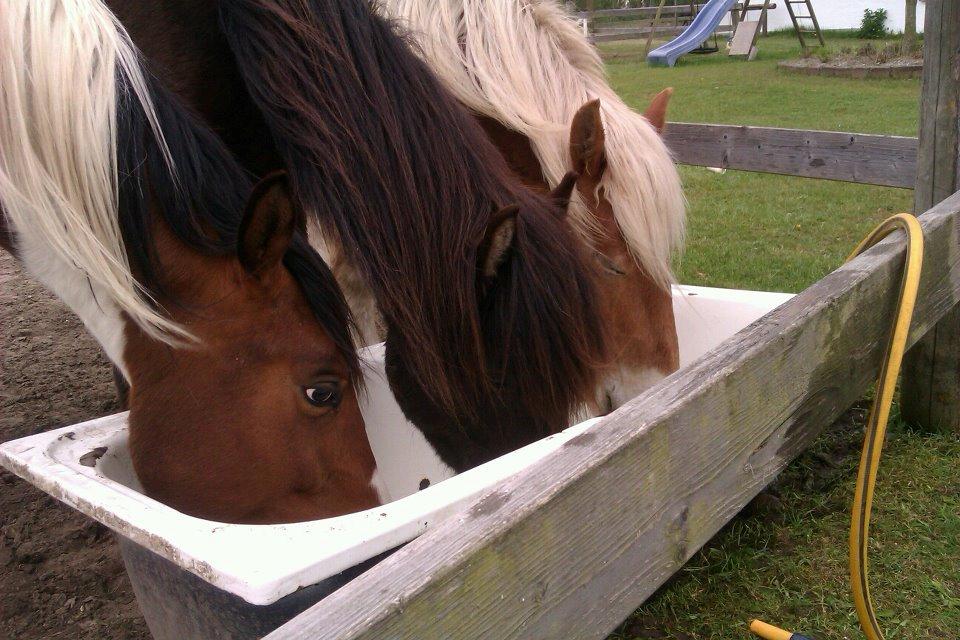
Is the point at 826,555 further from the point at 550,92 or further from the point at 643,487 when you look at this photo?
the point at 550,92

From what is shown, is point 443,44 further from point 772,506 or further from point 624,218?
point 772,506

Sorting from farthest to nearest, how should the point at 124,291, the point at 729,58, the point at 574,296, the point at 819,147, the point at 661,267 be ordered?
the point at 729,58, the point at 819,147, the point at 661,267, the point at 574,296, the point at 124,291

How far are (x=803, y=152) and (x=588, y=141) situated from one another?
2.41m

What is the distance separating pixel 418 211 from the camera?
5.31 ft

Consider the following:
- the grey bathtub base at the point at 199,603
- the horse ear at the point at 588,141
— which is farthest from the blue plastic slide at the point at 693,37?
the grey bathtub base at the point at 199,603

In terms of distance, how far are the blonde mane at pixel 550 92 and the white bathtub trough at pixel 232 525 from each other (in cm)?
95

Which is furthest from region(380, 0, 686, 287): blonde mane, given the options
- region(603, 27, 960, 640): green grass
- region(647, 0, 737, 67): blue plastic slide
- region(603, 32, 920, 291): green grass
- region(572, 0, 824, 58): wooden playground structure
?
region(647, 0, 737, 67): blue plastic slide

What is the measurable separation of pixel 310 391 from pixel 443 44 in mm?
1405

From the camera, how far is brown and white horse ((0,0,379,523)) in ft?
4.49

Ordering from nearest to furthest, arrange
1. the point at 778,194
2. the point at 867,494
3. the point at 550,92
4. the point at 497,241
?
the point at 867,494
the point at 497,241
the point at 550,92
the point at 778,194

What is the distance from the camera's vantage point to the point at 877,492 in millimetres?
2348

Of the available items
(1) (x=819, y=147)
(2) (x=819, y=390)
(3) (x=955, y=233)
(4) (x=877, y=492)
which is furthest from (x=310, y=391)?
(1) (x=819, y=147)

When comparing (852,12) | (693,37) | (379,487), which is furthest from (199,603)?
→ (852,12)

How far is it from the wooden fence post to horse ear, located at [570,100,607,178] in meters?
1.02
